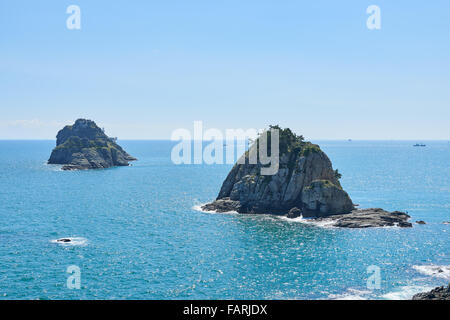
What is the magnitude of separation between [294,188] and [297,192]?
161 cm

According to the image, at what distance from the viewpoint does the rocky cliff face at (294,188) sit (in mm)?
112375

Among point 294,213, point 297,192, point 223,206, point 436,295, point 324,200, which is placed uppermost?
point 297,192

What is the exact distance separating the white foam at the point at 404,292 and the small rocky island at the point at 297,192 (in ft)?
→ 129

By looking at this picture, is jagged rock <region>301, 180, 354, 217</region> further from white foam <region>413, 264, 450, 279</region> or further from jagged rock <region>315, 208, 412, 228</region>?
white foam <region>413, 264, 450, 279</region>

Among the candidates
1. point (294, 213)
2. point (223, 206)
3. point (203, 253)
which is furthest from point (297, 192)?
point (203, 253)

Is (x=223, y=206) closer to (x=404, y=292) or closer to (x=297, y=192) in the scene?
(x=297, y=192)

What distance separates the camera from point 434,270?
70562mm

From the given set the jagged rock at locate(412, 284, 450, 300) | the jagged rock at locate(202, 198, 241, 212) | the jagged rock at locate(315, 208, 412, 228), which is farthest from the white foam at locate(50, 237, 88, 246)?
the jagged rock at locate(412, 284, 450, 300)

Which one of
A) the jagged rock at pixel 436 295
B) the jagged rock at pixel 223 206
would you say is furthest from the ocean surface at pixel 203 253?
the jagged rock at pixel 223 206

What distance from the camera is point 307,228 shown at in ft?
332

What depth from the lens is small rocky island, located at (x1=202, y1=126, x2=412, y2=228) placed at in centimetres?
10825

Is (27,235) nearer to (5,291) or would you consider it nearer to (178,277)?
(5,291)
